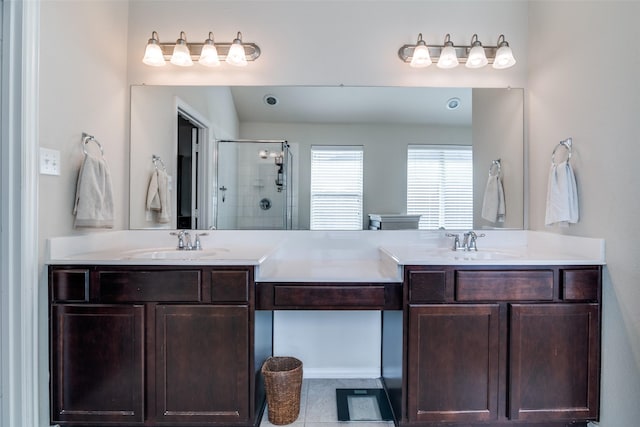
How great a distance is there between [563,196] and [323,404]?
1697 mm

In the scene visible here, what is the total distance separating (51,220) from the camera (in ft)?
5.10

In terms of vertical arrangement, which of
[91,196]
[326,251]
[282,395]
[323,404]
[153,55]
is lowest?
[323,404]

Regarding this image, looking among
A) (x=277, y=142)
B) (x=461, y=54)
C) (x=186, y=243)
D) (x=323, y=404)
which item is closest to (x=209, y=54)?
(x=277, y=142)

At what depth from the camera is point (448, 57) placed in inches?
78.3

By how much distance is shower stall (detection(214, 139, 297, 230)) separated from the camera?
211 centimetres

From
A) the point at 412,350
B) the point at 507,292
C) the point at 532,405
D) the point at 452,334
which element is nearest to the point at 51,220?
the point at 412,350

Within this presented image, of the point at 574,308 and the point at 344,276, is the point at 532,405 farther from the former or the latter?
the point at 344,276

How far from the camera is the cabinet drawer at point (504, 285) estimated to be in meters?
1.54

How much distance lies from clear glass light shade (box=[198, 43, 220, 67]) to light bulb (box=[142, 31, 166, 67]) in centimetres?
23

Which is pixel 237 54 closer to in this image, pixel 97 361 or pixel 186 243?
pixel 186 243

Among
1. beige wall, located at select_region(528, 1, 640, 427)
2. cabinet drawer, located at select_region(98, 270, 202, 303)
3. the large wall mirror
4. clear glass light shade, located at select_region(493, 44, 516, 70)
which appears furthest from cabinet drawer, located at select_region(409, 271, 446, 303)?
clear glass light shade, located at select_region(493, 44, 516, 70)

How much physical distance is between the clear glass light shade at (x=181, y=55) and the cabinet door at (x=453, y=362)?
189 cm

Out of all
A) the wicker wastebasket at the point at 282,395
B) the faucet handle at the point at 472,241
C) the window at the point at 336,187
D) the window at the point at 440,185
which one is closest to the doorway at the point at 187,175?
the window at the point at 336,187

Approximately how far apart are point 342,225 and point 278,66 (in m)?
1.08
